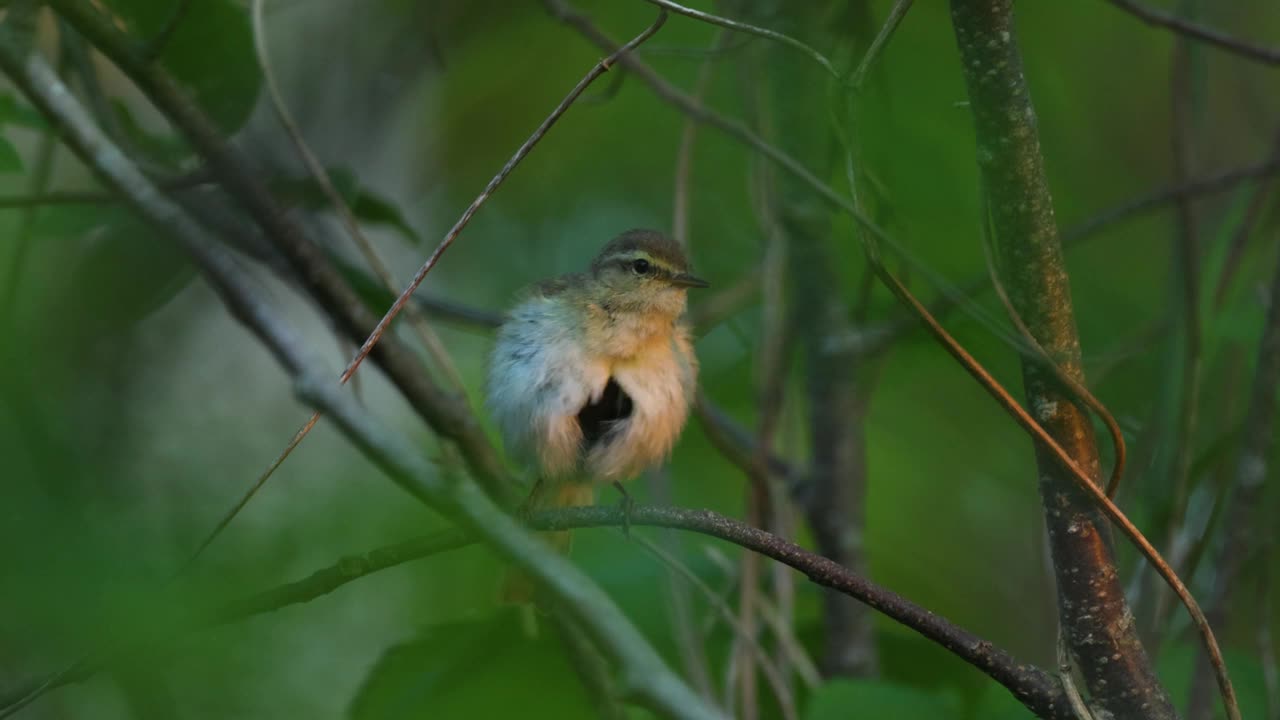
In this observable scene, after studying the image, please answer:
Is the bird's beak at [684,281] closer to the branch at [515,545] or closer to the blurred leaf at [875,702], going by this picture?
the blurred leaf at [875,702]

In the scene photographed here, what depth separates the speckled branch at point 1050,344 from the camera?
1.51m

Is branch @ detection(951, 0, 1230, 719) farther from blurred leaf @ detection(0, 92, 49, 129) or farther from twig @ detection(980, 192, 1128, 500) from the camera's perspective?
blurred leaf @ detection(0, 92, 49, 129)

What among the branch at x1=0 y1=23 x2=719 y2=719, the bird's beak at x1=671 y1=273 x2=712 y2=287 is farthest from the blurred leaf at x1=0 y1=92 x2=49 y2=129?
the bird's beak at x1=671 y1=273 x2=712 y2=287

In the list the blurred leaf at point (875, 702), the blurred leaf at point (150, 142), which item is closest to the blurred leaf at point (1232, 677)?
the blurred leaf at point (875, 702)

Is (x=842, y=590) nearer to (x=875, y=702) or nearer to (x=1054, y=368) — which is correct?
(x=1054, y=368)

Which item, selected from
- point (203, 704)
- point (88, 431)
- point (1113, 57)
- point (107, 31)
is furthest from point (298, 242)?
point (1113, 57)

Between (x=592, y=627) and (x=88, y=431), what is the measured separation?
7.24ft

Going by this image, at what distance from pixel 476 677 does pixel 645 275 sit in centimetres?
123

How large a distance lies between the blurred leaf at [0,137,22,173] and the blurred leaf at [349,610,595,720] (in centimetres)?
113

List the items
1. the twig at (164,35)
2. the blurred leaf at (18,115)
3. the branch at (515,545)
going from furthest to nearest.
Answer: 1. the blurred leaf at (18,115)
2. the twig at (164,35)
3. the branch at (515,545)

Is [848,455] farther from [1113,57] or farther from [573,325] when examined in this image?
[1113,57]

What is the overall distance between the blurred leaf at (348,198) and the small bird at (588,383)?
0.41 metres

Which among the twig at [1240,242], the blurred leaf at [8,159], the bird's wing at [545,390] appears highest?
the twig at [1240,242]

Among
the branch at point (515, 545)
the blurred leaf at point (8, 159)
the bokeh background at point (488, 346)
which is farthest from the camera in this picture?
the blurred leaf at point (8, 159)
